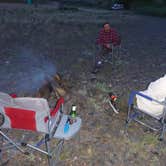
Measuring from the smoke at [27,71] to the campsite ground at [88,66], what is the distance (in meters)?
0.02

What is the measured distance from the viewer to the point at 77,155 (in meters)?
4.33

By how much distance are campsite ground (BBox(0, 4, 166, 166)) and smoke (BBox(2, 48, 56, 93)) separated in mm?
19

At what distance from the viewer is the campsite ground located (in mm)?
4391

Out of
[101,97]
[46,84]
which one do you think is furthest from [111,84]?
[46,84]

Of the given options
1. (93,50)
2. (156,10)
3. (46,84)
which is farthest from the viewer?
(156,10)

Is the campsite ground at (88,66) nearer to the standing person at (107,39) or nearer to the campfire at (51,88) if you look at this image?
the campfire at (51,88)

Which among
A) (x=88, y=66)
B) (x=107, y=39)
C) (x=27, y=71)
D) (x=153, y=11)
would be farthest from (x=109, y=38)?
(x=153, y=11)

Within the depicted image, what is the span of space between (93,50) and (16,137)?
3909 mm

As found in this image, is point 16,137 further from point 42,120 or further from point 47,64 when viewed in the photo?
point 47,64

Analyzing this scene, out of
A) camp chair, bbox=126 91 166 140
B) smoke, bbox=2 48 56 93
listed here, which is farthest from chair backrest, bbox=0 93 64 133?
smoke, bbox=2 48 56 93

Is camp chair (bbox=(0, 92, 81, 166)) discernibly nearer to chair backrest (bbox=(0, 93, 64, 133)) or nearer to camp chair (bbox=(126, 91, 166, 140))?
chair backrest (bbox=(0, 93, 64, 133))

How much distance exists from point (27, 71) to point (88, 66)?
133cm

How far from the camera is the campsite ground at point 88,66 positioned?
4.39 m

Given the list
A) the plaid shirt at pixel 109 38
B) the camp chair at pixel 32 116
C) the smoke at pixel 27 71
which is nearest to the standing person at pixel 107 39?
the plaid shirt at pixel 109 38
